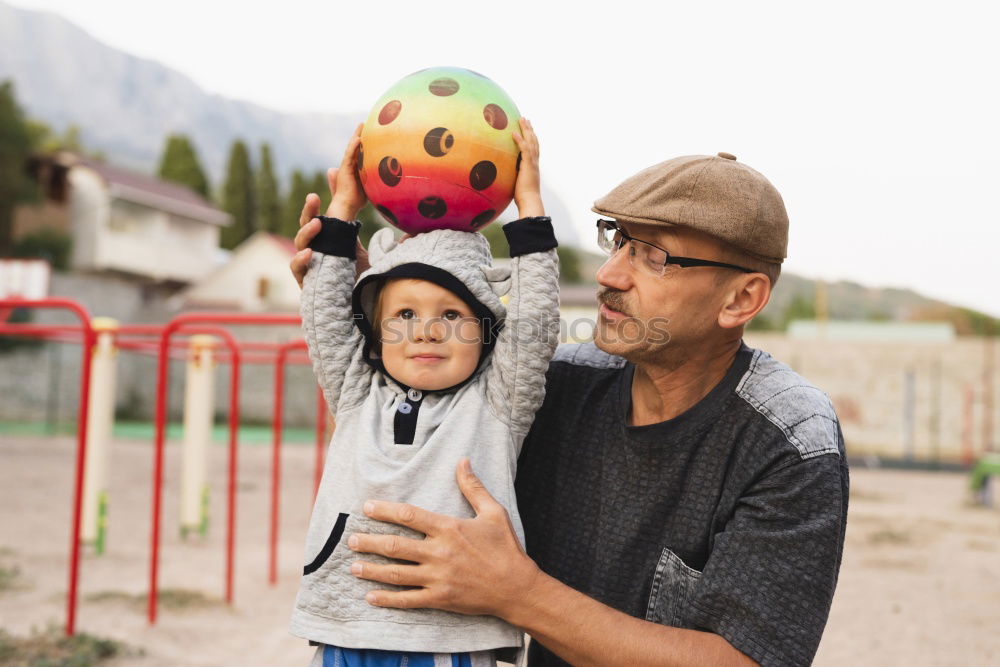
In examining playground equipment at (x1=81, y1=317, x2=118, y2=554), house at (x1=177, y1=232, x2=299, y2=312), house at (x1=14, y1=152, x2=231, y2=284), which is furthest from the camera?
house at (x1=177, y1=232, x2=299, y2=312)

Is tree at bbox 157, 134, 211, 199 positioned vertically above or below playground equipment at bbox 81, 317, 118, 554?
above

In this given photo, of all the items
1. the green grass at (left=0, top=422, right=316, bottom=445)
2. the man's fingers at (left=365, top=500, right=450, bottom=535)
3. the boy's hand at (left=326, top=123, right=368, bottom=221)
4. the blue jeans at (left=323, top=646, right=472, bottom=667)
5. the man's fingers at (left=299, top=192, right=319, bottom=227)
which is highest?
the boy's hand at (left=326, top=123, right=368, bottom=221)

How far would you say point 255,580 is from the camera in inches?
239

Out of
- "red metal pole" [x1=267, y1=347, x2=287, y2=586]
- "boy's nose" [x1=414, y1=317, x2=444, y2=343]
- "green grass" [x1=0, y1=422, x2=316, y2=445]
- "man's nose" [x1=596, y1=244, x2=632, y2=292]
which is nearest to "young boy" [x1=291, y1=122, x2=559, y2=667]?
"boy's nose" [x1=414, y1=317, x2=444, y2=343]

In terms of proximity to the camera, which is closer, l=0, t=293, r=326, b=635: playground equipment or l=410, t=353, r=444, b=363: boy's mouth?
l=410, t=353, r=444, b=363: boy's mouth

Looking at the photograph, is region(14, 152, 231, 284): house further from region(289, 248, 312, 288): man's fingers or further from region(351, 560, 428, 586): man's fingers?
region(351, 560, 428, 586): man's fingers

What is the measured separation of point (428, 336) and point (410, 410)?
17 cm

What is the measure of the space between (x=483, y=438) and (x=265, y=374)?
19936 millimetres

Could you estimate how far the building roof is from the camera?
24906mm

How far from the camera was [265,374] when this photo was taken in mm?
20891

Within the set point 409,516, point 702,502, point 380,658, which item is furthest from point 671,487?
point 380,658

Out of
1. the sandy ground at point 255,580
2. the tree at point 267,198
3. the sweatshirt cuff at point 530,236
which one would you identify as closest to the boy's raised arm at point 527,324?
the sweatshirt cuff at point 530,236

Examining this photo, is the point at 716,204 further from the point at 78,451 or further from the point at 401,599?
the point at 78,451

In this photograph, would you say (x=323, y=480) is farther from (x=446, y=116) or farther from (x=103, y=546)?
(x=103, y=546)
